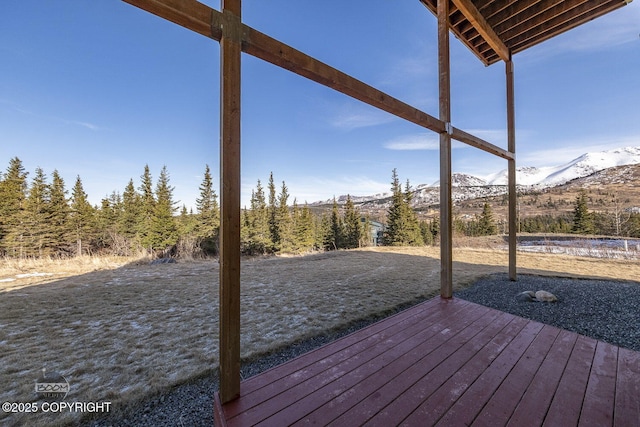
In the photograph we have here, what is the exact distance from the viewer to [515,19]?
3.69 m

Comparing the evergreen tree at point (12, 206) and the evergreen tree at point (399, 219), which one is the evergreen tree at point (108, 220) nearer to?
the evergreen tree at point (12, 206)

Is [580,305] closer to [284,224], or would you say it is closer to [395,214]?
[395,214]

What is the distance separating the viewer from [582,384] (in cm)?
149

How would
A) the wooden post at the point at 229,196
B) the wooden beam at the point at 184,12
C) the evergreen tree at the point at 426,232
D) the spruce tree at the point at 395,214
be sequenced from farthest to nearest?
the evergreen tree at the point at 426,232 < the spruce tree at the point at 395,214 < the wooden post at the point at 229,196 < the wooden beam at the point at 184,12

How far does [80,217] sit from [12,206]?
328 cm

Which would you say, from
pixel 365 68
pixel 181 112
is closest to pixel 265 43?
pixel 365 68

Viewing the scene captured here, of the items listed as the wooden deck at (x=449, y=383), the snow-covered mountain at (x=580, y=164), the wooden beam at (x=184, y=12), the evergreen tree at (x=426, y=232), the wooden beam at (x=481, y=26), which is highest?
the snow-covered mountain at (x=580, y=164)

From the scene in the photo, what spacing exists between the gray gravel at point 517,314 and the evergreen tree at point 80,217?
22.0 m

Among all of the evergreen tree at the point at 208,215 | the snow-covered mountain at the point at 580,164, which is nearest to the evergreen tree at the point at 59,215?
the evergreen tree at the point at 208,215

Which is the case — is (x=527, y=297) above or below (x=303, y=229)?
below

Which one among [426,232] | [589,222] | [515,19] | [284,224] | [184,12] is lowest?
[426,232]

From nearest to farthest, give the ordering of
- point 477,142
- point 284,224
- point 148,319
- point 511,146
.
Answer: point 148,319 < point 477,142 < point 511,146 < point 284,224

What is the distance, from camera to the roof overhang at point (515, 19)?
3.30 m

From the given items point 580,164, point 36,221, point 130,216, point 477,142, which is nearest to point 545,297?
point 477,142
